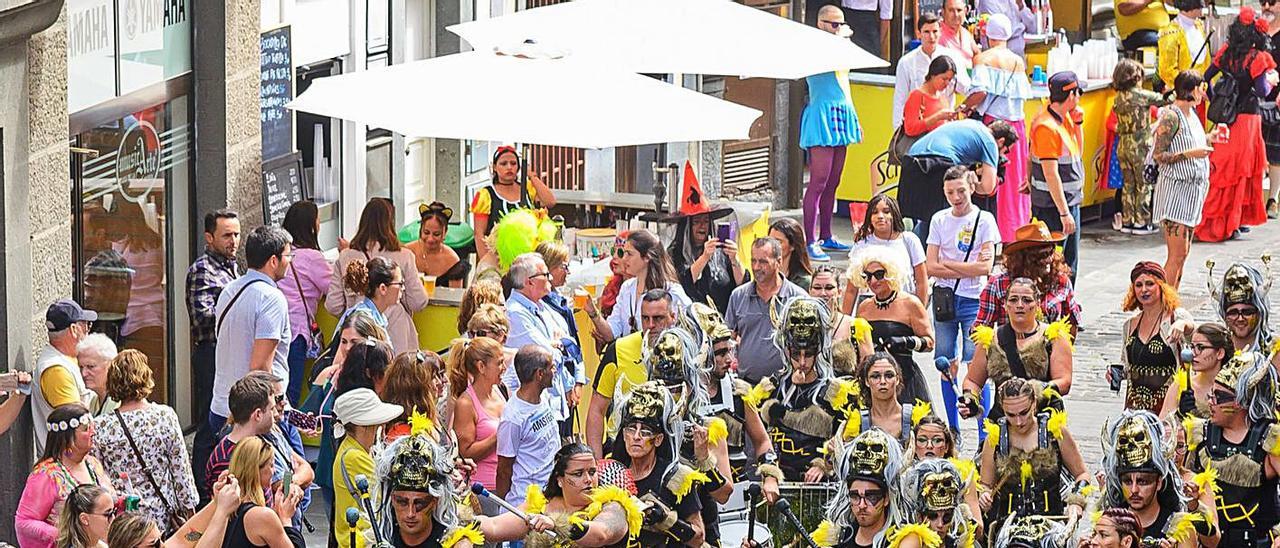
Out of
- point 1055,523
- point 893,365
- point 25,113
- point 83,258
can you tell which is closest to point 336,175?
point 83,258

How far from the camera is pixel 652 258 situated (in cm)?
1184

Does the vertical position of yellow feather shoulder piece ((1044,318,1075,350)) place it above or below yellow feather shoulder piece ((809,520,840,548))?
above

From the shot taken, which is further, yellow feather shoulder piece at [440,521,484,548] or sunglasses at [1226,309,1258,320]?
sunglasses at [1226,309,1258,320]

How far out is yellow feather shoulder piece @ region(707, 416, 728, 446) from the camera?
9.45m

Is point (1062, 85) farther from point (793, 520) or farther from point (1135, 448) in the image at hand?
point (793, 520)

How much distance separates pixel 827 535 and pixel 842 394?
141cm

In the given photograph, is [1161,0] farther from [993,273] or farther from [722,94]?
[993,273]

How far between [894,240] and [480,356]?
338 centimetres

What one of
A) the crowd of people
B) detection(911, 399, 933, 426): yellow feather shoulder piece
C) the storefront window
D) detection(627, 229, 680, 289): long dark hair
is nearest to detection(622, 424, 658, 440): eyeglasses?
the crowd of people

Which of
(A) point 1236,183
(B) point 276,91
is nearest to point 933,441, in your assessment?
(B) point 276,91

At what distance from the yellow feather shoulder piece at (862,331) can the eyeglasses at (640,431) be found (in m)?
2.15

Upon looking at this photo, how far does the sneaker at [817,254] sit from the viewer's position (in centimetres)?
1800

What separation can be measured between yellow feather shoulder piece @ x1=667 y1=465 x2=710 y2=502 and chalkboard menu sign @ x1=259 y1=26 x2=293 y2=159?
522 centimetres

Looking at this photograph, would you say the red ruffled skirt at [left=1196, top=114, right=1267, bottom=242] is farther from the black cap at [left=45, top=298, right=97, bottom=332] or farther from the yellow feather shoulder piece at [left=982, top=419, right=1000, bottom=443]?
the black cap at [left=45, top=298, right=97, bottom=332]
